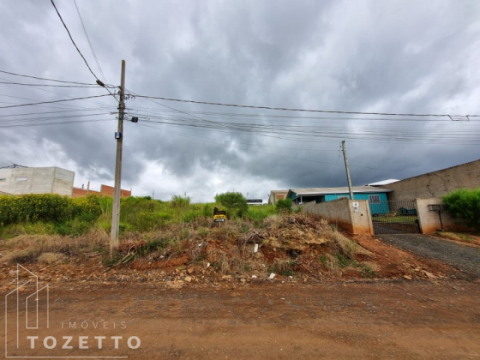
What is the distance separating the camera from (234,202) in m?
13.1

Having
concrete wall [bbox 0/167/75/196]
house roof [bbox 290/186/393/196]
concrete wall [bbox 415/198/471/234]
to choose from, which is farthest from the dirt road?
concrete wall [bbox 0/167/75/196]

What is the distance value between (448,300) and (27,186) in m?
46.4

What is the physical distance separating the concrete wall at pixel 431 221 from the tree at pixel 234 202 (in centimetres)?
919

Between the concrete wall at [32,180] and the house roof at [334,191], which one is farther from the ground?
the concrete wall at [32,180]

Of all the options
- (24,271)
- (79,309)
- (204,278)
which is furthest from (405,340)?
(24,271)

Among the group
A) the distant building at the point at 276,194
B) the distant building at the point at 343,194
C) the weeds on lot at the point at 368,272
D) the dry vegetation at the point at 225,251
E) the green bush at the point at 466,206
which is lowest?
the weeds on lot at the point at 368,272

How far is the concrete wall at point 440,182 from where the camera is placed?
15815mm

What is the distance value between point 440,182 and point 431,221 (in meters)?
11.9

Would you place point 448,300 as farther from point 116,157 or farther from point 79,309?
point 116,157

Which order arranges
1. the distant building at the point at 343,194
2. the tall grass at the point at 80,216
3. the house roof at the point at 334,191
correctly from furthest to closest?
the house roof at the point at 334,191
the distant building at the point at 343,194
the tall grass at the point at 80,216

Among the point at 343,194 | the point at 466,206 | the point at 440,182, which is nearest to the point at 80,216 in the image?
the point at 466,206

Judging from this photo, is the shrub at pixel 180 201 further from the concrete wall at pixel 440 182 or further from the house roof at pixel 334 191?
the concrete wall at pixel 440 182

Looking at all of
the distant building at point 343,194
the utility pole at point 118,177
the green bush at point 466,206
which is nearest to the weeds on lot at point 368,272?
the utility pole at point 118,177

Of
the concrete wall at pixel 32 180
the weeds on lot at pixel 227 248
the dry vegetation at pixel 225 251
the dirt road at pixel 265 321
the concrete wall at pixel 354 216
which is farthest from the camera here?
the concrete wall at pixel 32 180
